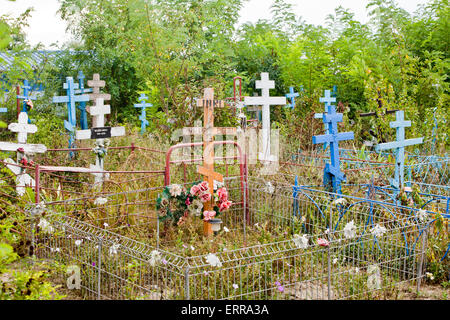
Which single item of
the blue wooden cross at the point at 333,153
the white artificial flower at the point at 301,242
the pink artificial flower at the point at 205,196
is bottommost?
the white artificial flower at the point at 301,242

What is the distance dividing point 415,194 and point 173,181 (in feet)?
11.1

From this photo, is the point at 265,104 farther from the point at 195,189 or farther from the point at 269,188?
the point at 195,189

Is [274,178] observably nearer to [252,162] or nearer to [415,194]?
[252,162]

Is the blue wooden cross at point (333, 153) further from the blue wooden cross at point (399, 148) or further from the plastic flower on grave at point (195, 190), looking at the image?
the plastic flower on grave at point (195, 190)

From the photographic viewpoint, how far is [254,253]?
3.92m

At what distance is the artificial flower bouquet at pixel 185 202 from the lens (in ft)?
18.6

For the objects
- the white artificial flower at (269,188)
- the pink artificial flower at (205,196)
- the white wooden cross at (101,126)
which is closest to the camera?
the pink artificial flower at (205,196)

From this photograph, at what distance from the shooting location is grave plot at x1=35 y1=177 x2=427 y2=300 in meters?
4.11

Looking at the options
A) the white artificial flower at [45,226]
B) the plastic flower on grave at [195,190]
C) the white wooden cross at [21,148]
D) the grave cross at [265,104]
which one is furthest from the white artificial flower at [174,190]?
the grave cross at [265,104]

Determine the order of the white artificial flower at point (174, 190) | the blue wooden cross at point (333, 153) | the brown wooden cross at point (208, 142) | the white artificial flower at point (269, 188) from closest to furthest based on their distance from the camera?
the white artificial flower at point (174, 190) < the brown wooden cross at point (208, 142) < the white artificial flower at point (269, 188) < the blue wooden cross at point (333, 153)

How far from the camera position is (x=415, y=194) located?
5.61 metres

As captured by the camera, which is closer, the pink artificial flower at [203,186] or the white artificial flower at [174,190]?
the white artificial flower at [174,190]

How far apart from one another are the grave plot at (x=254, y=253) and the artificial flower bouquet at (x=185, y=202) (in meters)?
0.24

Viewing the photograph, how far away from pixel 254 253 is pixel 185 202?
202 centimetres
